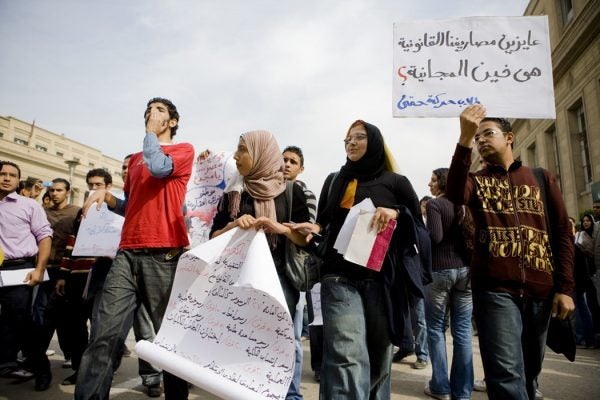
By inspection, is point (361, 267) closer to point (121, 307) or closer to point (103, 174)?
point (121, 307)

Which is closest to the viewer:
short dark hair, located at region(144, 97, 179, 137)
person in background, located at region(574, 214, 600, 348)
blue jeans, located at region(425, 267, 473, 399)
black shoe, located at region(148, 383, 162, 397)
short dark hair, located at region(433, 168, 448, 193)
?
short dark hair, located at region(144, 97, 179, 137)

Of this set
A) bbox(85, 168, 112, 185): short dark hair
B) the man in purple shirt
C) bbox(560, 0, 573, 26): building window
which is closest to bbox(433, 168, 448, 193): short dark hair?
bbox(85, 168, 112, 185): short dark hair

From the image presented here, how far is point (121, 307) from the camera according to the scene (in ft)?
9.14

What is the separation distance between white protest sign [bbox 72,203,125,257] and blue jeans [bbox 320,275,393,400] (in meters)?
2.73

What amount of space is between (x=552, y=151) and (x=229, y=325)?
25089 millimetres

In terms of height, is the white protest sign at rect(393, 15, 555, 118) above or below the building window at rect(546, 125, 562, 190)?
below

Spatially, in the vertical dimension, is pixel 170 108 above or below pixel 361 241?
above

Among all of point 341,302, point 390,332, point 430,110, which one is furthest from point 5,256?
point 430,110

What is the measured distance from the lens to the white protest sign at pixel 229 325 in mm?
2234

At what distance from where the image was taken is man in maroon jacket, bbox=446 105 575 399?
7.52 ft

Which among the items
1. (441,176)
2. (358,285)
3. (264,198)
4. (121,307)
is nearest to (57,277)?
(121,307)

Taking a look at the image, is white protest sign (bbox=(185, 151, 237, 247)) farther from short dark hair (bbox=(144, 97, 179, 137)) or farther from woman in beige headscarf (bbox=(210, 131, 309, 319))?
woman in beige headscarf (bbox=(210, 131, 309, 319))

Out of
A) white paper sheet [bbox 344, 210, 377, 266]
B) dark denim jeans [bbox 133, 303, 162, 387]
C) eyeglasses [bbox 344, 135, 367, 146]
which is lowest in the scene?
dark denim jeans [bbox 133, 303, 162, 387]

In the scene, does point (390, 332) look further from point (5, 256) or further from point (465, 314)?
point (5, 256)
